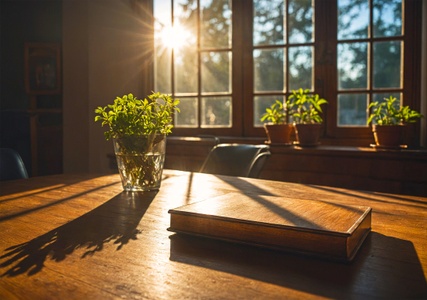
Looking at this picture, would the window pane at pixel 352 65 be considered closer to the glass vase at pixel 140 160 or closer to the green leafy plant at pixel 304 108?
the green leafy plant at pixel 304 108

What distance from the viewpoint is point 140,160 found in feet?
4.82

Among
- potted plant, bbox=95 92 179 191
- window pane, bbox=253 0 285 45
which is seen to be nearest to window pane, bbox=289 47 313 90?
window pane, bbox=253 0 285 45

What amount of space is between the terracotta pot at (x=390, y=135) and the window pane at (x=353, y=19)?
0.78 m

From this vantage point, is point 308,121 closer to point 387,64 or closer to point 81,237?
point 387,64

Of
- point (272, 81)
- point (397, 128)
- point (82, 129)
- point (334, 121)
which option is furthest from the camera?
point (82, 129)

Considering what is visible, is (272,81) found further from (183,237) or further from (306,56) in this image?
(183,237)

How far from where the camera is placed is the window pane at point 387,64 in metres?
3.07

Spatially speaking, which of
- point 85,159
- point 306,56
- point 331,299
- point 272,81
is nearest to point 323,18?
point 306,56

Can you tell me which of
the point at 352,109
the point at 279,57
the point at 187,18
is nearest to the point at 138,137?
the point at 352,109

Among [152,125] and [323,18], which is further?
[323,18]

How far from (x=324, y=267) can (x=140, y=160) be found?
87cm

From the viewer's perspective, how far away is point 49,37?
5059 millimetres

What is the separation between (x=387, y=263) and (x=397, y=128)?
84.3 inches

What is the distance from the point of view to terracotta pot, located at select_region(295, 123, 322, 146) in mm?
2996
